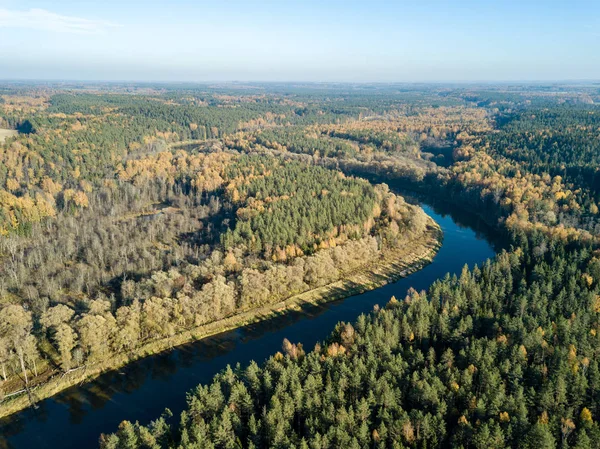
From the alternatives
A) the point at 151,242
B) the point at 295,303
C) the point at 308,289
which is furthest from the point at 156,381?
the point at 151,242

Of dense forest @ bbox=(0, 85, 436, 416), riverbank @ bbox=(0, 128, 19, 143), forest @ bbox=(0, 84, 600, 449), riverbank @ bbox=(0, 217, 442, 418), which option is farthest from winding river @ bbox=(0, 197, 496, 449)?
riverbank @ bbox=(0, 128, 19, 143)

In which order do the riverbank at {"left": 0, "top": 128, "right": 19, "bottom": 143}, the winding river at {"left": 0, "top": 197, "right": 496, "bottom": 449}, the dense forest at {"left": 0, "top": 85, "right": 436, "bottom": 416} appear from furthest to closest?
the riverbank at {"left": 0, "top": 128, "right": 19, "bottom": 143} < the dense forest at {"left": 0, "top": 85, "right": 436, "bottom": 416} < the winding river at {"left": 0, "top": 197, "right": 496, "bottom": 449}

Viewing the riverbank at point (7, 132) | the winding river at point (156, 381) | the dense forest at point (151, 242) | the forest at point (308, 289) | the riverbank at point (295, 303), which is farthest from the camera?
the riverbank at point (7, 132)

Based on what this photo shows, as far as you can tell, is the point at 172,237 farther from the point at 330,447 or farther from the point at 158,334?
the point at 330,447

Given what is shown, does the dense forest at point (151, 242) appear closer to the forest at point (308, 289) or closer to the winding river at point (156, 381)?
the forest at point (308, 289)

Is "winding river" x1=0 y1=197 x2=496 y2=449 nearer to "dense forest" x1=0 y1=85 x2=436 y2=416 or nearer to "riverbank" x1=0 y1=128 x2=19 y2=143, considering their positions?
"dense forest" x1=0 y1=85 x2=436 y2=416

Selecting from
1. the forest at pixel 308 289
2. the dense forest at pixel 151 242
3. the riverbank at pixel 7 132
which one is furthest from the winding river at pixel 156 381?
the riverbank at pixel 7 132

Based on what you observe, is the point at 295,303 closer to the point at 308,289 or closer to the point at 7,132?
the point at 308,289
